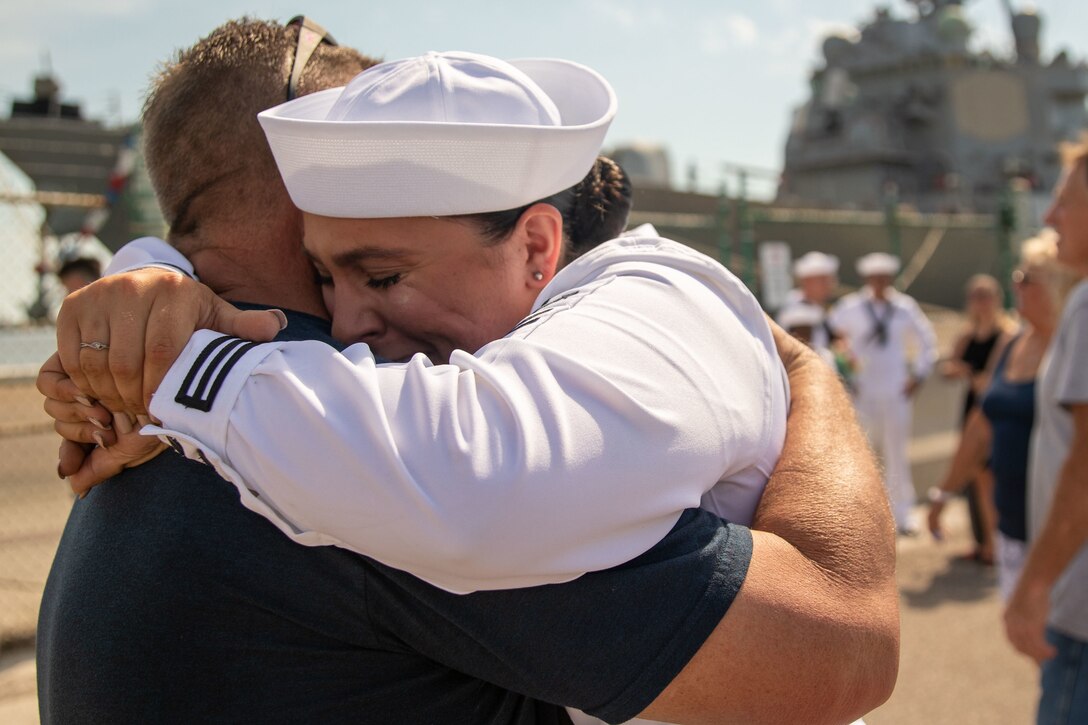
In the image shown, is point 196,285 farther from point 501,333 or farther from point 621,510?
point 621,510

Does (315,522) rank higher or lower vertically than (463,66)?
lower

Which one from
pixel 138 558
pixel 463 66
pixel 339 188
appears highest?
pixel 463 66

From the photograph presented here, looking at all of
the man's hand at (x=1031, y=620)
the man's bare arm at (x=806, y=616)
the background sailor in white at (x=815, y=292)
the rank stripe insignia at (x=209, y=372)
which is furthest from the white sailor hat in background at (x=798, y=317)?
the rank stripe insignia at (x=209, y=372)

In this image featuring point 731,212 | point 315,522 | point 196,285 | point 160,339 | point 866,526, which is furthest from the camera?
point 731,212

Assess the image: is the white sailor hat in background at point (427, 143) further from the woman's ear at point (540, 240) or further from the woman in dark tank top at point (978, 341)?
the woman in dark tank top at point (978, 341)

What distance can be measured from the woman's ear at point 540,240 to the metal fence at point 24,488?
4.97 meters

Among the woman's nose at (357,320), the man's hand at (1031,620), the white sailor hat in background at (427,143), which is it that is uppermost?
the white sailor hat in background at (427,143)

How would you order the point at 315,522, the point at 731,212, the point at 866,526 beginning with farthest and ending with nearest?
the point at 731,212 → the point at 866,526 → the point at 315,522

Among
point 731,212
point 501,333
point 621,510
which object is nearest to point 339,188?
point 501,333

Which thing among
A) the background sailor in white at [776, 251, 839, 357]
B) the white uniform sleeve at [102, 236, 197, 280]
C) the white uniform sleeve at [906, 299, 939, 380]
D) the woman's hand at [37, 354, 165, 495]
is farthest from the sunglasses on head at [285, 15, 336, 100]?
the white uniform sleeve at [906, 299, 939, 380]

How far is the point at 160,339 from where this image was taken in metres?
1.23

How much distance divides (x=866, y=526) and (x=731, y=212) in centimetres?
738

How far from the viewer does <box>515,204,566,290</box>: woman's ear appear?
1.54m

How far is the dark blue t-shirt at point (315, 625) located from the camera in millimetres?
1157
